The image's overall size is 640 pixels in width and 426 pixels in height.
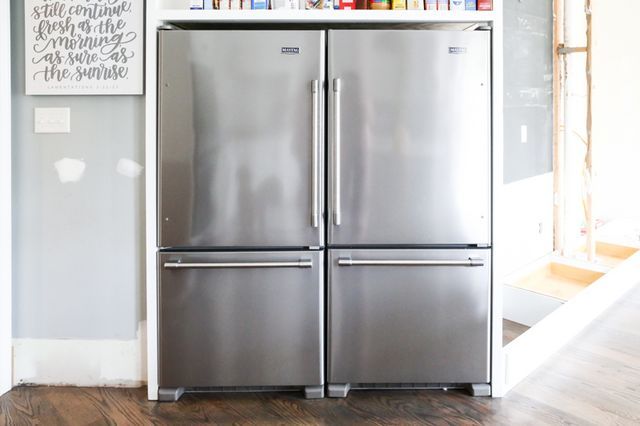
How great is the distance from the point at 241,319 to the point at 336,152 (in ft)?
2.65

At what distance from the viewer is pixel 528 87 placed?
3.32 metres

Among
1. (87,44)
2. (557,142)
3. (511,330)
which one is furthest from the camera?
(557,142)

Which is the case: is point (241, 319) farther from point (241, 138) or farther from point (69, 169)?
point (69, 169)

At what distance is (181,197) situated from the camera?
192cm

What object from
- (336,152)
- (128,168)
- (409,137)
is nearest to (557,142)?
(409,137)

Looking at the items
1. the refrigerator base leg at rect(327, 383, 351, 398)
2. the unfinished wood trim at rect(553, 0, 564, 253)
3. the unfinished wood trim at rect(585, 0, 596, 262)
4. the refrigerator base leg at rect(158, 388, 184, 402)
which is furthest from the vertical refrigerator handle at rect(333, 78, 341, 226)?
the unfinished wood trim at rect(585, 0, 596, 262)

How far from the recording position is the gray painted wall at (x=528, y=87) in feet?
10.3

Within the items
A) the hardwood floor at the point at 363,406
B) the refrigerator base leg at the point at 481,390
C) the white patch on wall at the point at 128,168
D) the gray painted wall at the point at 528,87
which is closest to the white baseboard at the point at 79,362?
the hardwood floor at the point at 363,406

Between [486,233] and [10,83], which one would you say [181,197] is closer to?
[10,83]

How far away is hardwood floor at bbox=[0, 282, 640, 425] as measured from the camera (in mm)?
1864

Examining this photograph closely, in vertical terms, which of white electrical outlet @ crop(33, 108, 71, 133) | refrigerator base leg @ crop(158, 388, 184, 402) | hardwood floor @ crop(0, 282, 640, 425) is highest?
white electrical outlet @ crop(33, 108, 71, 133)

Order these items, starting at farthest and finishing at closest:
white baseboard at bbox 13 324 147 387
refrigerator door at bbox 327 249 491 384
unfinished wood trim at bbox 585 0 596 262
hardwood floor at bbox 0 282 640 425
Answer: unfinished wood trim at bbox 585 0 596 262, white baseboard at bbox 13 324 147 387, refrigerator door at bbox 327 249 491 384, hardwood floor at bbox 0 282 640 425

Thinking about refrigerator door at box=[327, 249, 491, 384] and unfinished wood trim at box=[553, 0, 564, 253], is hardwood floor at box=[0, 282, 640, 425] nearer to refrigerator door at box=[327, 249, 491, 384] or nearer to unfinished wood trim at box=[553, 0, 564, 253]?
refrigerator door at box=[327, 249, 491, 384]

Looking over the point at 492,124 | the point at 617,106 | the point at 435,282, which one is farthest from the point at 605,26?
the point at 435,282
